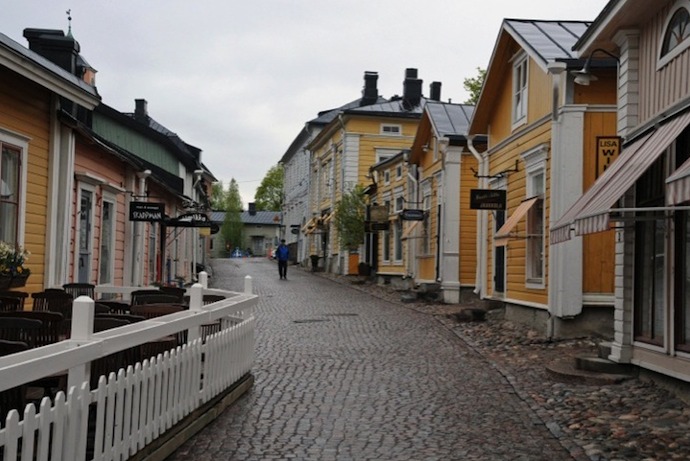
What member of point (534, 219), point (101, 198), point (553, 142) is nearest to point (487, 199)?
point (534, 219)

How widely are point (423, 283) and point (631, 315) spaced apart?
1458 centimetres

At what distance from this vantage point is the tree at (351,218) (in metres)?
34.3

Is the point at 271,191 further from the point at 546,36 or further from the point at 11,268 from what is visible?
the point at 11,268

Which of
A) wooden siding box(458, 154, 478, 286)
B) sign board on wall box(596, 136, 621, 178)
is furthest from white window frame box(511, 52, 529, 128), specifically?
wooden siding box(458, 154, 478, 286)

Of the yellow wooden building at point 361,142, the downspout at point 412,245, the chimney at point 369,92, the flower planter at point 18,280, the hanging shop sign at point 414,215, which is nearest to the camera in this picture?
the flower planter at point 18,280

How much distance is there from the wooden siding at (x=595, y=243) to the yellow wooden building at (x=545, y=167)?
16 mm

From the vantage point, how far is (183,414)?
6.59 m

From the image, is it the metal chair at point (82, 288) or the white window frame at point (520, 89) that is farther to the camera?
the white window frame at point (520, 89)

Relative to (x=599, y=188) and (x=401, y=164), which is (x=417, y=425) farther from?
(x=401, y=164)

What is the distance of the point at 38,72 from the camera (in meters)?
10.4

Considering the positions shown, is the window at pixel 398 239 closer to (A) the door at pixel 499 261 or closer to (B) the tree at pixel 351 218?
(B) the tree at pixel 351 218

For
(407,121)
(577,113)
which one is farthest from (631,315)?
(407,121)

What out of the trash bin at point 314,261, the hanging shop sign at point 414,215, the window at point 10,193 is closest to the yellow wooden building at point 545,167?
the hanging shop sign at point 414,215

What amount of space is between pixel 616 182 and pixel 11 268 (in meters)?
6.90
